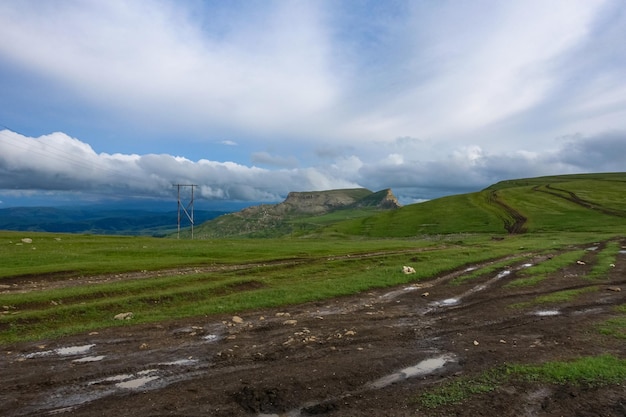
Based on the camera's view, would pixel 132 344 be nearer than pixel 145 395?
No

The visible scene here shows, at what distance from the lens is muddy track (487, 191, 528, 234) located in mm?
115438

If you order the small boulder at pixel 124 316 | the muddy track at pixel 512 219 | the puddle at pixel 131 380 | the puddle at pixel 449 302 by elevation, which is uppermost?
the muddy track at pixel 512 219

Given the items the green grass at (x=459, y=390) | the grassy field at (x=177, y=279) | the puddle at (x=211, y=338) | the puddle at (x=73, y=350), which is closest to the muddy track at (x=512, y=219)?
the grassy field at (x=177, y=279)

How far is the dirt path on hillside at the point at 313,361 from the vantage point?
11.9 m

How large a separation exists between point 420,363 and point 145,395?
9914 mm

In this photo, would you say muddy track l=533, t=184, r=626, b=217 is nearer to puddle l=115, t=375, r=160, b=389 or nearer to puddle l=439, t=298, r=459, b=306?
puddle l=439, t=298, r=459, b=306

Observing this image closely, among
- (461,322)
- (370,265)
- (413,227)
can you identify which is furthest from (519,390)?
(413,227)

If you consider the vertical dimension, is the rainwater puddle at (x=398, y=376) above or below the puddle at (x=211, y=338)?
above

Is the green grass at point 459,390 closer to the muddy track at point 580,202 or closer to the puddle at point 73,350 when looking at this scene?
the puddle at point 73,350

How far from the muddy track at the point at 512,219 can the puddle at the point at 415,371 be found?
4248 inches

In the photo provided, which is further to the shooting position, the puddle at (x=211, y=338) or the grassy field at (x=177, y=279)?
the grassy field at (x=177, y=279)

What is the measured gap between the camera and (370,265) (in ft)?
158

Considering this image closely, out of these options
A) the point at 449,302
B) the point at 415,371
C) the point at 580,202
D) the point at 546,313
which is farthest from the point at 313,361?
the point at 580,202

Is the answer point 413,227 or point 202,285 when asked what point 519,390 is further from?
point 413,227
